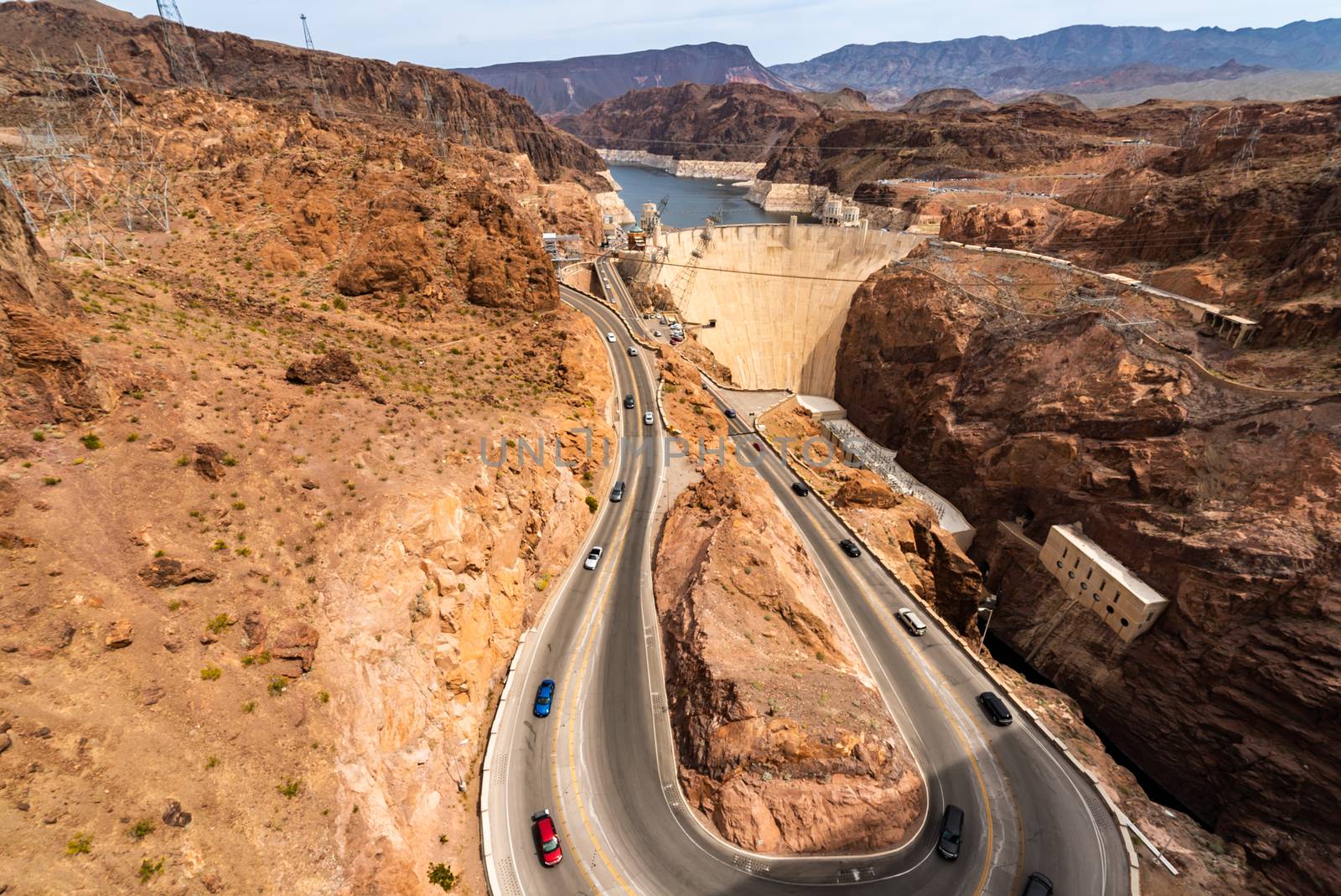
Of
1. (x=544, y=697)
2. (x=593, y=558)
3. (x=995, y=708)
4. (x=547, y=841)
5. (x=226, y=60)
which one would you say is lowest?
(x=995, y=708)

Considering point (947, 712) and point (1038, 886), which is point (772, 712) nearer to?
point (947, 712)

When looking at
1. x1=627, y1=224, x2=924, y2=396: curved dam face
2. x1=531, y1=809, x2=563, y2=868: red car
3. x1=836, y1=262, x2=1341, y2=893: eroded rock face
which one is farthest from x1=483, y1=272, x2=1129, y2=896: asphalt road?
x1=627, y1=224, x2=924, y2=396: curved dam face

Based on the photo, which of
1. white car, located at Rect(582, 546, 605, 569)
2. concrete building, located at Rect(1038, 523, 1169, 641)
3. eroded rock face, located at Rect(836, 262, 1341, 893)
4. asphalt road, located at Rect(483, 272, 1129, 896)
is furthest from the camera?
concrete building, located at Rect(1038, 523, 1169, 641)

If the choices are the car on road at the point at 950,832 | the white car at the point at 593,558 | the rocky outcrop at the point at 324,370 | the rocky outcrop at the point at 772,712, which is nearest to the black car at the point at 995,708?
the rocky outcrop at the point at 772,712

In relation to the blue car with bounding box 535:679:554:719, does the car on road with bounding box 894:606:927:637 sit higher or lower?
lower

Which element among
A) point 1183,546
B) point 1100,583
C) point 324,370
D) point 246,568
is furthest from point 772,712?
point 1183,546

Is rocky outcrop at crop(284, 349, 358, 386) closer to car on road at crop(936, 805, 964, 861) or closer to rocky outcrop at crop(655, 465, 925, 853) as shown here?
rocky outcrop at crop(655, 465, 925, 853)
